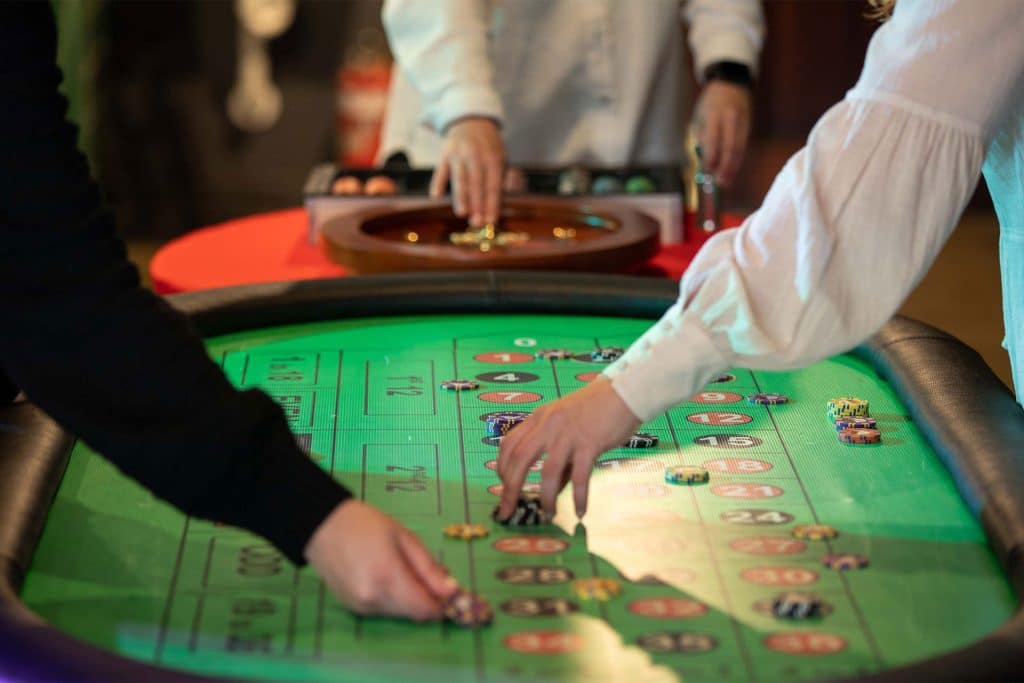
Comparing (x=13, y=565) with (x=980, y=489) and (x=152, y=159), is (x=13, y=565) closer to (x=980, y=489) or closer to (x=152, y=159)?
(x=980, y=489)

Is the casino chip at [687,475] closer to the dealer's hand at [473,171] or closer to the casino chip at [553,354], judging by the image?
the casino chip at [553,354]

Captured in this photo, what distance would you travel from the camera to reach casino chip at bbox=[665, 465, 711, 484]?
1.22 m

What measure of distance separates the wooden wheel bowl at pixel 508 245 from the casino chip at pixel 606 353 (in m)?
0.28

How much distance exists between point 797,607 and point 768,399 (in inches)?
20.5

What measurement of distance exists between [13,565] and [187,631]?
0.16 m

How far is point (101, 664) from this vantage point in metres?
0.83

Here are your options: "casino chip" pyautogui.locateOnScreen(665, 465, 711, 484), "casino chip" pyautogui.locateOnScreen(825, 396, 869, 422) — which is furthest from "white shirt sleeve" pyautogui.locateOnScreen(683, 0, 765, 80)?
"casino chip" pyautogui.locateOnScreen(665, 465, 711, 484)

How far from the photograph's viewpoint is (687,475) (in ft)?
4.02

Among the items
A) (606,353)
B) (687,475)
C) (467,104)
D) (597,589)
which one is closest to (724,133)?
(467,104)

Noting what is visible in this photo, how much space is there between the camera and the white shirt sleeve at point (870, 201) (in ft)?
3.51

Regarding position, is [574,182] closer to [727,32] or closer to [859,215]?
[727,32]

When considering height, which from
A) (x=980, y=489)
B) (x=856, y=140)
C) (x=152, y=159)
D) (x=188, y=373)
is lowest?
(x=152, y=159)

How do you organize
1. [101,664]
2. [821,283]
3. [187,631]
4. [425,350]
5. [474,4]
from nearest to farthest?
[101,664], [187,631], [821,283], [425,350], [474,4]

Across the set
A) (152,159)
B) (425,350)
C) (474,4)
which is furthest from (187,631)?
(152,159)
